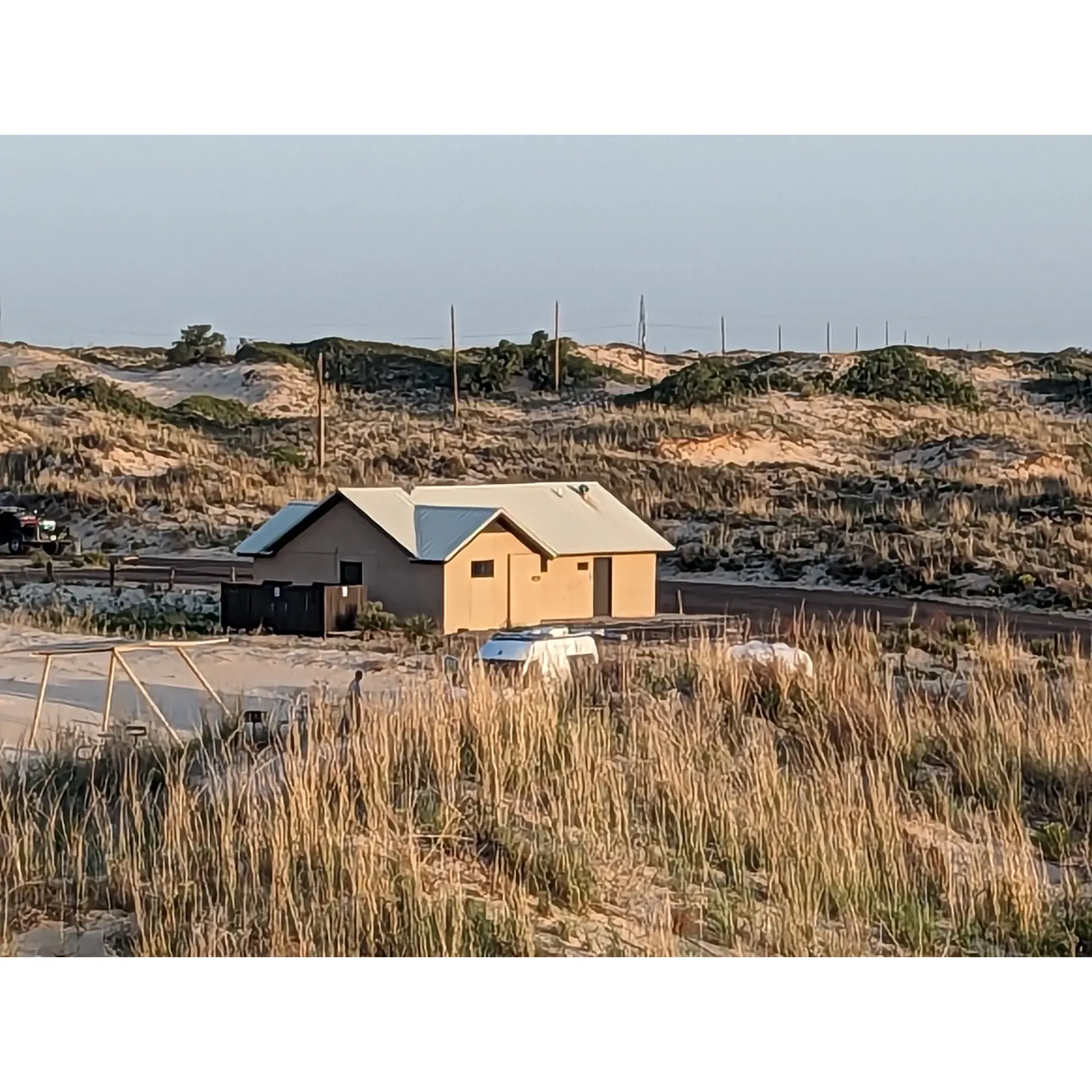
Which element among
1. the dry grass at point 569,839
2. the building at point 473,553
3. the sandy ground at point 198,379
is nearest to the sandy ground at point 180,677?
the building at point 473,553

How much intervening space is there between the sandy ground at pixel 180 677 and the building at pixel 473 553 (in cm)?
244

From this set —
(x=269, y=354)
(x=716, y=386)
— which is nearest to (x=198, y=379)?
(x=269, y=354)

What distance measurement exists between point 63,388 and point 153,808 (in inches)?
2655

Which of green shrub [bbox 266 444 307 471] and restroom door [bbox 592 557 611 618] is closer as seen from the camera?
restroom door [bbox 592 557 611 618]

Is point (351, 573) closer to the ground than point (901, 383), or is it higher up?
closer to the ground

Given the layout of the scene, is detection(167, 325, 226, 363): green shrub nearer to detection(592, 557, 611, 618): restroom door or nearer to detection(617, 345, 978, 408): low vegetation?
detection(617, 345, 978, 408): low vegetation

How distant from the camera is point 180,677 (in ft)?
62.7

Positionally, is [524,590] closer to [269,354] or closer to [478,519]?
[478,519]

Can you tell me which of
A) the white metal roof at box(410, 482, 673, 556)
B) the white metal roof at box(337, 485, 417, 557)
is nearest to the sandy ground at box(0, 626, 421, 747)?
the white metal roof at box(337, 485, 417, 557)

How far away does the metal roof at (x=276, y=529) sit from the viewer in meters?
28.1

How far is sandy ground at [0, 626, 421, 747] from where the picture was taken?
15.8 m

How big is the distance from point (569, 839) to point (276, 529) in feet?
62.8

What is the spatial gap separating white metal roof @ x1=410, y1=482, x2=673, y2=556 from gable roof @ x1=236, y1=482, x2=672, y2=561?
2 cm

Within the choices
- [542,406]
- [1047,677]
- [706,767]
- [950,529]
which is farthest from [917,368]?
[706,767]
